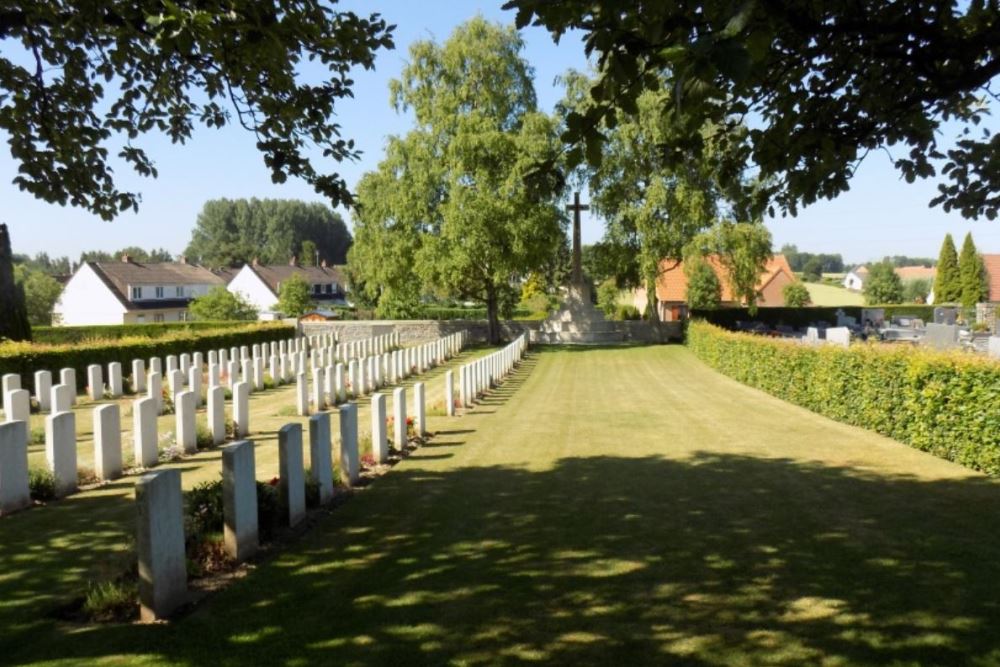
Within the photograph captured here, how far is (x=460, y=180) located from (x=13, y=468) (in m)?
31.8

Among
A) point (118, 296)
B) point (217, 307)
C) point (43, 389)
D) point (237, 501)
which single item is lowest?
point (43, 389)

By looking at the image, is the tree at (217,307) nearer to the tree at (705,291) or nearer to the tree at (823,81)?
the tree at (705,291)

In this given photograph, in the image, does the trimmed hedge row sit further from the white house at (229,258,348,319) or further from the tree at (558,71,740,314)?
the white house at (229,258,348,319)

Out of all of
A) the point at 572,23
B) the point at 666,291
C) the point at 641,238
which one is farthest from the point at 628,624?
the point at 666,291

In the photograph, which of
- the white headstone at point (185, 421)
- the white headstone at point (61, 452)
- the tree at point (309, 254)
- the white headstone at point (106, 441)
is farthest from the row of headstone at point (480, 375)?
the tree at point (309, 254)

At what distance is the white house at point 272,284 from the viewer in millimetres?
79625

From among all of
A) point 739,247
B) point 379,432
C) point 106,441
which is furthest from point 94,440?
point 739,247

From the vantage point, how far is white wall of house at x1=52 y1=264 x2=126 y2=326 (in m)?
62.6

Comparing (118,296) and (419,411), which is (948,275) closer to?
(419,411)

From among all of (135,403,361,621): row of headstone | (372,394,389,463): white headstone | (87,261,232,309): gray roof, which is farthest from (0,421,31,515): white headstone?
(87,261,232,309): gray roof

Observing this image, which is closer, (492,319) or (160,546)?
(160,546)

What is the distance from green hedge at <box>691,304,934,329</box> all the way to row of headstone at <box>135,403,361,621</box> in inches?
1675

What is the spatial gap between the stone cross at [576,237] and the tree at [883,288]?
134 feet

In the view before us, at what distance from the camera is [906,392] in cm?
1171
